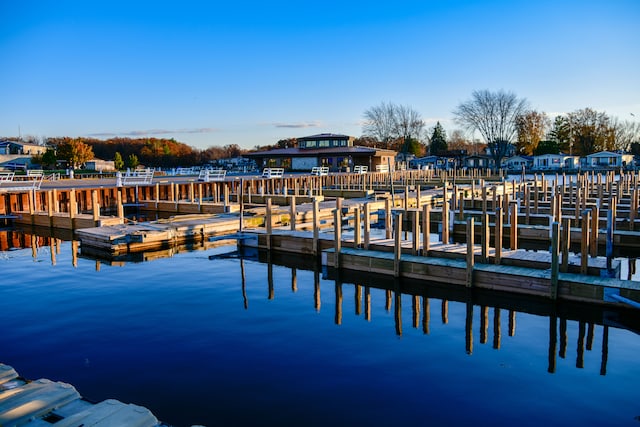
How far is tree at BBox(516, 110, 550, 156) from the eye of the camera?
108 metres

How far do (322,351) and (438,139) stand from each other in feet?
398

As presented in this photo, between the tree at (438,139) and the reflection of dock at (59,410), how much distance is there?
4737 inches

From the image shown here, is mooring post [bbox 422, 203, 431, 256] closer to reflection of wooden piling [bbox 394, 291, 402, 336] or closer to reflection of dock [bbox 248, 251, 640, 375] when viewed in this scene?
reflection of dock [bbox 248, 251, 640, 375]

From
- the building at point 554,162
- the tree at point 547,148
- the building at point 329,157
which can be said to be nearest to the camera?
the building at point 329,157

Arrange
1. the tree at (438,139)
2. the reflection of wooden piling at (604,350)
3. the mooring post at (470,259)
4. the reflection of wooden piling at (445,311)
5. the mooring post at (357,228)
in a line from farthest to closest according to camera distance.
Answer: the tree at (438,139) → the mooring post at (357,228) → the mooring post at (470,259) → the reflection of wooden piling at (445,311) → the reflection of wooden piling at (604,350)

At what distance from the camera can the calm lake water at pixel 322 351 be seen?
739 centimetres

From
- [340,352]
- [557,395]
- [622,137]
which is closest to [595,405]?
[557,395]

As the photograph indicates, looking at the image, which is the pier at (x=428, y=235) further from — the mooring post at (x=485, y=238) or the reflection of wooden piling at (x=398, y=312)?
the reflection of wooden piling at (x=398, y=312)

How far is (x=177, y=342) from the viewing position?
998 centimetres

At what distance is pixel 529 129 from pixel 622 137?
101 feet

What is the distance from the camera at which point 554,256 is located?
1154 cm

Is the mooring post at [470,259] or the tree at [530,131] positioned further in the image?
the tree at [530,131]

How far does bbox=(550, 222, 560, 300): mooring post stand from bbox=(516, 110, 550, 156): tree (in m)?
101

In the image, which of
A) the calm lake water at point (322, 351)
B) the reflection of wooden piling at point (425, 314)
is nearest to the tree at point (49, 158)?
the calm lake water at point (322, 351)
